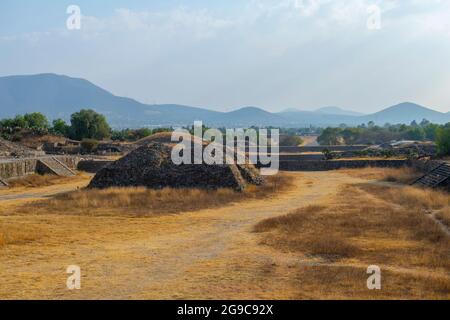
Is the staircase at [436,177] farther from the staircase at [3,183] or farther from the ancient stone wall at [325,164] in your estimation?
the staircase at [3,183]

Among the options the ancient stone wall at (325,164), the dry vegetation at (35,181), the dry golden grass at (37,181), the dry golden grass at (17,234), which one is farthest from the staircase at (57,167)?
the dry golden grass at (17,234)

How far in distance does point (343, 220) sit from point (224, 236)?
491 centimetres

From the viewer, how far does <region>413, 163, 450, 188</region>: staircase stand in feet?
90.9

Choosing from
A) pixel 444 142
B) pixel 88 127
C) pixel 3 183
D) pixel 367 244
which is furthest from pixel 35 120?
pixel 367 244

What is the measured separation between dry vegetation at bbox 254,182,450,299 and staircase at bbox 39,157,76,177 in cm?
2475

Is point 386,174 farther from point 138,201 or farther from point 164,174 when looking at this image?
point 138,201

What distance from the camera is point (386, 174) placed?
3762cm

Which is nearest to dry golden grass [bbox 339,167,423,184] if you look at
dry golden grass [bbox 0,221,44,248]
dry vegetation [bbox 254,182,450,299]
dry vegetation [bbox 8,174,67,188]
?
dry vegetation [bbox 254,182,450,299]

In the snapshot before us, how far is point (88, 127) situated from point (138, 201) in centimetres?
5622

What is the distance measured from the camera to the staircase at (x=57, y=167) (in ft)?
131

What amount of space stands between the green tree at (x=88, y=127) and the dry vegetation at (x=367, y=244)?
59875 mm

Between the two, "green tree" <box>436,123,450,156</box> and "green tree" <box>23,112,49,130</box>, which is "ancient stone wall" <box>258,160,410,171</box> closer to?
"green tree" <box>436,123,450,156</box>

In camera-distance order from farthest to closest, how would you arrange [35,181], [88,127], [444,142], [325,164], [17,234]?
[88,127]
[325,164]
[444,142]
[35,181]
[17,234]
